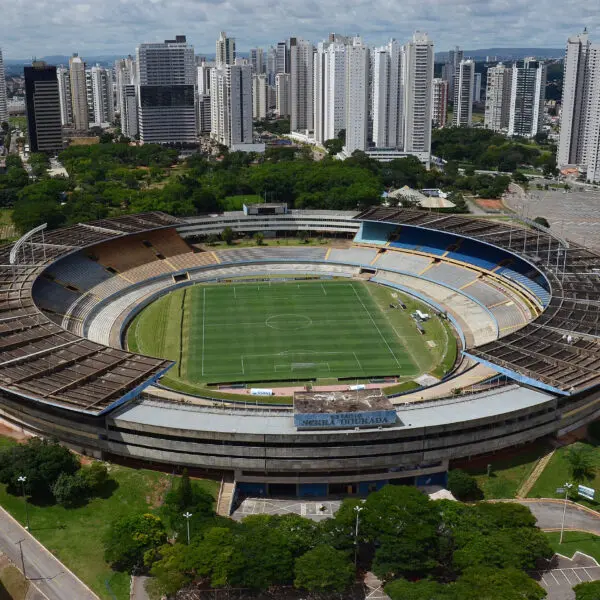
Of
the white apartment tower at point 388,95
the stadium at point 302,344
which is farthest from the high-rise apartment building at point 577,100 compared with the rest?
the stadium at point 302,344

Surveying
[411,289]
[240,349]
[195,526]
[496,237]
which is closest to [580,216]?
[496,237]

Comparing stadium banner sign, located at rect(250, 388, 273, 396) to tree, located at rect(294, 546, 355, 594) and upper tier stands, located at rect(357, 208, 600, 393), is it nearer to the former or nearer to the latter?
upper tier stands, located at rect(357, 208, 600, 393)

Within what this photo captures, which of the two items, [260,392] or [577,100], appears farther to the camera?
[577,100]

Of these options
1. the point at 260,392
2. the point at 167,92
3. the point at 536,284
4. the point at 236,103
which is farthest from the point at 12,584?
the point at 167,92

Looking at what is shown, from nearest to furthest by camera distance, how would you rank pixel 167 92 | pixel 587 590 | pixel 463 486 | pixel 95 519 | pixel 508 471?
pixel 587 590 → pixel 95 519 → pixel 463 486 → pixel 508 471 → pixel 167 92

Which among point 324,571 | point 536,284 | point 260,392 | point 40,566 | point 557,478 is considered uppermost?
point 536,284

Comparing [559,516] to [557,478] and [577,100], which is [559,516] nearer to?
[557,478]

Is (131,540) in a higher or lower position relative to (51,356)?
lower

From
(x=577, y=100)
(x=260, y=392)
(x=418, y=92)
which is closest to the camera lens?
(x=260, y=392)

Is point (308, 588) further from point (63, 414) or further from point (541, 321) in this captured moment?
point (541, 321)
